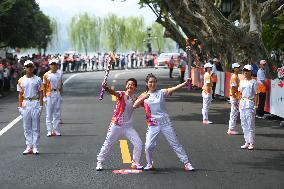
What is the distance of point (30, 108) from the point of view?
11953mm

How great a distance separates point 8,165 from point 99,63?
189ft

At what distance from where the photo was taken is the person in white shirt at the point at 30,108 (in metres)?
11.9

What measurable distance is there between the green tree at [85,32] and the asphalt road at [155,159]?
9656 cm

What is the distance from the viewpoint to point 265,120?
61.2 ft

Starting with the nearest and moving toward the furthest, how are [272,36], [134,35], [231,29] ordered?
[231,29], [272,36], [134,35]

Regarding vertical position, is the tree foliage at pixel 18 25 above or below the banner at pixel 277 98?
above

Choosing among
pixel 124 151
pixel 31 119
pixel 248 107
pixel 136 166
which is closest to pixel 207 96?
pixel 248 107

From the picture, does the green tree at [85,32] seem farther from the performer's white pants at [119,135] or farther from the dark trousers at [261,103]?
the performer's white pants at [119,135]

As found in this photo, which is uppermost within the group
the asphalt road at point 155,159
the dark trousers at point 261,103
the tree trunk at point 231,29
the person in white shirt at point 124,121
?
the tree trunk at point 231,29

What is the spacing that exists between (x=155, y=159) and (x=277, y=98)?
8.24 meters

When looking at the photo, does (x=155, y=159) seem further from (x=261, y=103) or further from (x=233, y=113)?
(x=261, y=103)

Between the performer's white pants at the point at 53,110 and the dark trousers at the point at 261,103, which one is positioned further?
the dark trousers at the point at 261,103

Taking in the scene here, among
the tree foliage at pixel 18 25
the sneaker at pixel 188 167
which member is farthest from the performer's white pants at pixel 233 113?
the tree foliage at pixel 18 25

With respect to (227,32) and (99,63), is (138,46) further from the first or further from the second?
(227,32)
